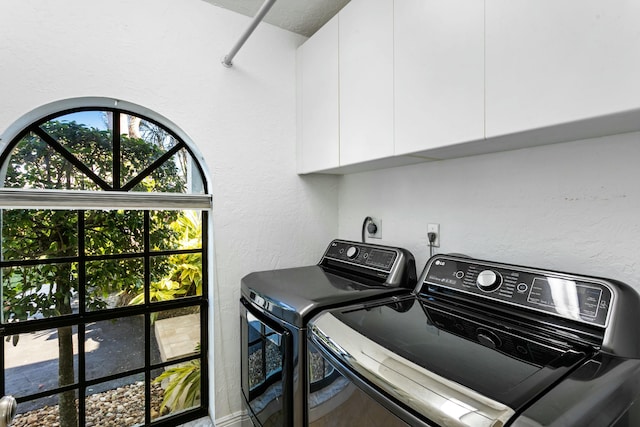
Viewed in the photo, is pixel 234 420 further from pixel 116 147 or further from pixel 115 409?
pixel 116 147

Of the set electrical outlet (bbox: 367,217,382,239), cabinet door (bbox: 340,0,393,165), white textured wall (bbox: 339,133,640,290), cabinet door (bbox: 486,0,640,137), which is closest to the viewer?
cabinet door (bbox: 486,0,640,137)

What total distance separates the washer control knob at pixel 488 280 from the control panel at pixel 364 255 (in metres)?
0.43

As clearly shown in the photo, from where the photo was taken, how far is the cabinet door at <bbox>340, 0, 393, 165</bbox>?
1332 mm

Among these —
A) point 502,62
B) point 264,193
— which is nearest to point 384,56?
point 502,62

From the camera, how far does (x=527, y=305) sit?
0.96 m

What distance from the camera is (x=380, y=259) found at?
1.55 m

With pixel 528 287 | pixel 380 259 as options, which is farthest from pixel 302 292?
pixel 528 287

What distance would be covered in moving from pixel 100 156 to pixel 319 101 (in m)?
1.23

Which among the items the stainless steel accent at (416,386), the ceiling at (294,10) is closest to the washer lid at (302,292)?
the stainless steel accent at (416,386)

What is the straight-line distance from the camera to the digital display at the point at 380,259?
4.91ft

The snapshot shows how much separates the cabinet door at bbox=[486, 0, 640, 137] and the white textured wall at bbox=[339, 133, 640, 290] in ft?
1.16

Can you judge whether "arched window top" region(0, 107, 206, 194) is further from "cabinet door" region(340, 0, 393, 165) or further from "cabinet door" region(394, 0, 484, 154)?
"cabinet door" region(394, 0, 484, 154)

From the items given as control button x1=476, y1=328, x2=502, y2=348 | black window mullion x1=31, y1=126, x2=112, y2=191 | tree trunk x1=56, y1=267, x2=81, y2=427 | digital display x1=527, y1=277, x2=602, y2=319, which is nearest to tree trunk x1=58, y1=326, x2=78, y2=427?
tree trunk x1=56, y1=267, x2=81, y2=427

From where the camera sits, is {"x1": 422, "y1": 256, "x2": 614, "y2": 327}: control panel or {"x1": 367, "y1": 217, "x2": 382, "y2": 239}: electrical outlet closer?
{"x1": 422, "y1": 256, "x2": 614, "y2": 327}: control panel
